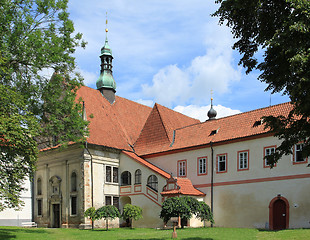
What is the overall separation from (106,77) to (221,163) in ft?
53.8

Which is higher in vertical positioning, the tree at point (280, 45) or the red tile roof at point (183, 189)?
the tree at point (280, 45)

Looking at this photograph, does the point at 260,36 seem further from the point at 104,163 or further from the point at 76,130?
the point at 104,163

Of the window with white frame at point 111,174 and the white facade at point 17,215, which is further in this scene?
the white facade at point 17,215

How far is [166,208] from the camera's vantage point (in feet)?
71.5

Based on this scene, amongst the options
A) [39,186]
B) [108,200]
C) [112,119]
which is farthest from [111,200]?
[112,119]

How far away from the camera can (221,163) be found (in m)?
26.2

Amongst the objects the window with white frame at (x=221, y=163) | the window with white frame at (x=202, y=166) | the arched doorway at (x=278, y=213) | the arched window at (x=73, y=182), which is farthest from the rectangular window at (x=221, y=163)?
the arched window at (x=73, y=182)

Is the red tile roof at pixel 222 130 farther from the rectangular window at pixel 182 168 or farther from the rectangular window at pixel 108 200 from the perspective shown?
the rectangular window at pixel 108 200

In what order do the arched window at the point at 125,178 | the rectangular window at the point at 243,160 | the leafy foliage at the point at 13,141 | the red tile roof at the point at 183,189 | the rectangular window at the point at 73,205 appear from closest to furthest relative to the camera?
the leafy foliage at the point at 13,141, the rectangular window at the point at 243,160, the red tile roof at the point at 183,189, the rectangular window at the point at 73,205, the arched window at the point at 125,178

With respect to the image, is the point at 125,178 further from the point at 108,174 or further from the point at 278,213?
the point at 278,213

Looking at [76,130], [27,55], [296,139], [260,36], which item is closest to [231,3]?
[260,36]

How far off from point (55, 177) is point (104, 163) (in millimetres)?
4694

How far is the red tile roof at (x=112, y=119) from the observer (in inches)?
1184

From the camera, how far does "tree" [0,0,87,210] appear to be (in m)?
16.0
